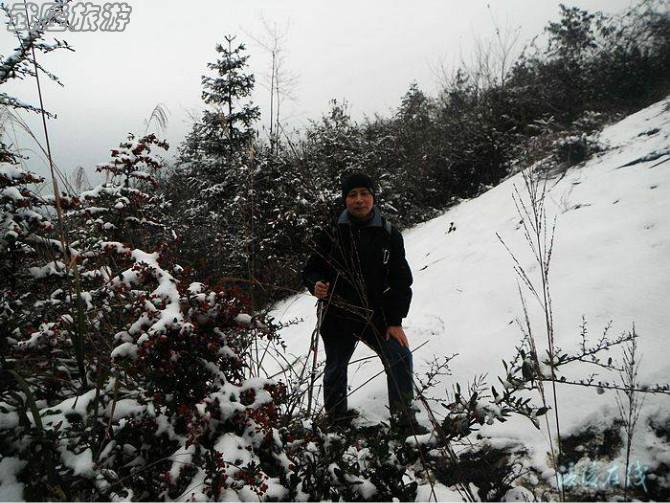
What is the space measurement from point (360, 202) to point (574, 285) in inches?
78.8

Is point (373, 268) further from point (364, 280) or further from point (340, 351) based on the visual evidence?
point (340, 351)

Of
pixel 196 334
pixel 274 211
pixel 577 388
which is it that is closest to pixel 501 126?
pixel 274 211

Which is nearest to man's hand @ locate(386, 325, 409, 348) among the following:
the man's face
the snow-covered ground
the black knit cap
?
the snow-covered ground

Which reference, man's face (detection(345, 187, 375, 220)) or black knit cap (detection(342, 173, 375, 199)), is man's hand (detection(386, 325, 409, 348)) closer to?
man's face (detection(345, 187, 375, 220))

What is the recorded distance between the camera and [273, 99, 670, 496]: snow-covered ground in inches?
75.9

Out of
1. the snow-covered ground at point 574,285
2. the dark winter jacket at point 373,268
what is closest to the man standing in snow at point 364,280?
the dark winter jacket at point 373,268

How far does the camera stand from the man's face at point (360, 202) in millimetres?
2350

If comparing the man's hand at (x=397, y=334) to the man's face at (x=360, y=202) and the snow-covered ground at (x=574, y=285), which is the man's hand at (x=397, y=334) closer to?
the snow-covered ground at (x=574, y=285)

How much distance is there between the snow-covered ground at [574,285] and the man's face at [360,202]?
79cm

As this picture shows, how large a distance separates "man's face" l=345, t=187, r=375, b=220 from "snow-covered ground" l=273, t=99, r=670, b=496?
79 centimetres

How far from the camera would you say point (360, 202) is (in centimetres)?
235

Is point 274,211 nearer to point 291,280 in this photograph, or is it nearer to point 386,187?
point 291,280

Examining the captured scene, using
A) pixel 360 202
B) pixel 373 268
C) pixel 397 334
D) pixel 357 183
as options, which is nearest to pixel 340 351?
pixel 397 334

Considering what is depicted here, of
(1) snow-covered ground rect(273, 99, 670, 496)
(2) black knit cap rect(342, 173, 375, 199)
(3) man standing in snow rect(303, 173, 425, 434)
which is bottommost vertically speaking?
(1) snow-covered ground rect(273, 99, 670, 496)
